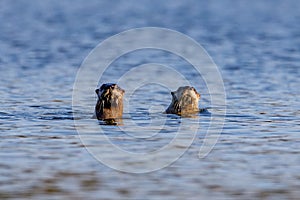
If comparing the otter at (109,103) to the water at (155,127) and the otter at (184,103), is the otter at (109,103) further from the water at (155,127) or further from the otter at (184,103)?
the otter at (184,103)

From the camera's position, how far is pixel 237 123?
14820mm

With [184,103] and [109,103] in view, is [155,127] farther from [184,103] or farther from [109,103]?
[184,103]

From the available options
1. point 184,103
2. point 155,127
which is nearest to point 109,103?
point 155,127

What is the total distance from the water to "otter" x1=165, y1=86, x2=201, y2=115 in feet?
1.17

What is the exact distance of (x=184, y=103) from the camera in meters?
16.0

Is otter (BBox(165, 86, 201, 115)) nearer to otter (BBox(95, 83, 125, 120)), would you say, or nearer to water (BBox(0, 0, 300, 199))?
water (BBox(0, 0, 300, 199))

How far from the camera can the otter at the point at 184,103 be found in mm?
16000

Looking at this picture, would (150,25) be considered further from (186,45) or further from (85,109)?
(85,109)

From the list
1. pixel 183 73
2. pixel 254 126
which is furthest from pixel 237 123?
pixel 183 73

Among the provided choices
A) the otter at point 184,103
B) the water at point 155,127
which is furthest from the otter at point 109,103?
the otter at point 184,103

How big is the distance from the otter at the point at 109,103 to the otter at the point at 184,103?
111 centimetres

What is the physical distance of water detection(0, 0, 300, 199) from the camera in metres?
10.4

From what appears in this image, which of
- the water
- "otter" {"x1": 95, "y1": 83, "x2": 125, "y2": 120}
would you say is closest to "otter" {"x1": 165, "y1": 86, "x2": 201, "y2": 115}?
the water

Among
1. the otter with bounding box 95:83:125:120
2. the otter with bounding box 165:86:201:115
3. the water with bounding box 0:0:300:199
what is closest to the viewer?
the water with bounding box 0:0:300:199
